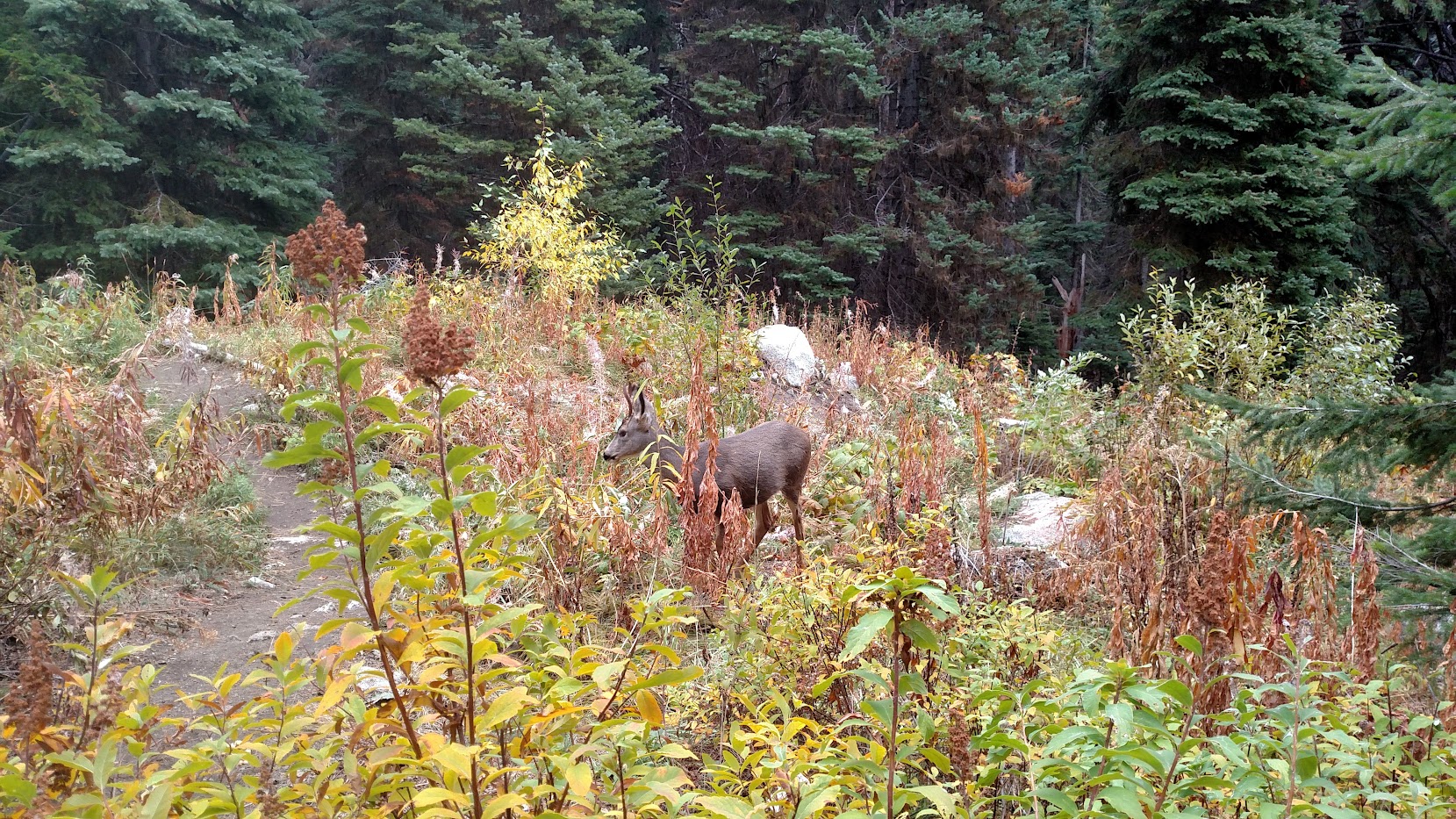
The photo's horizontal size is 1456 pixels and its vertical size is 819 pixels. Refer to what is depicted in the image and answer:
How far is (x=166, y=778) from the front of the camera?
52.7 inches

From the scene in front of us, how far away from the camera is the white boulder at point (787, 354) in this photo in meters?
8.62

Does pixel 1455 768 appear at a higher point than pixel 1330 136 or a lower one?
lower

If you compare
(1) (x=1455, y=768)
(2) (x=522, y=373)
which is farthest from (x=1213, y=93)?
(1) (x=1455, y=768)

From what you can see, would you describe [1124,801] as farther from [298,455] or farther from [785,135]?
[785,135]

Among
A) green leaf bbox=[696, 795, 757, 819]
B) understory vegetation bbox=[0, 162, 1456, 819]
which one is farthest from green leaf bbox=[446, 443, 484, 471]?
green leaf bbox=[696, 795, 757, 819]

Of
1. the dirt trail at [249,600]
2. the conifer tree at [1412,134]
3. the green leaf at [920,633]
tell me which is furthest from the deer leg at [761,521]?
the green leaf at [920,633]

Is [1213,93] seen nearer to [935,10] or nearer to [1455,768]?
[935,10]

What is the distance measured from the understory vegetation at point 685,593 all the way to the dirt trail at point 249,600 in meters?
0.17

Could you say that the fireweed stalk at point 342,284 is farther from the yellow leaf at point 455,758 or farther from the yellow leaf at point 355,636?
the yellow leaf at point 455,758

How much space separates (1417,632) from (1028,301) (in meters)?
15.3

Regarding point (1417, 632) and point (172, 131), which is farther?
point (172, 131)

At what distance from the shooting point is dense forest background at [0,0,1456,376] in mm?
12195

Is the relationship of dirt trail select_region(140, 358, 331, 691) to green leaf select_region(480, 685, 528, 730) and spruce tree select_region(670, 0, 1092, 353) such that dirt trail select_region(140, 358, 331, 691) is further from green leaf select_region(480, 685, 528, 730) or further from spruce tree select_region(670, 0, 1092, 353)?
spruce tree select_region(670, 0, 1092, 353)

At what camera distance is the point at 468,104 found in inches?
680
